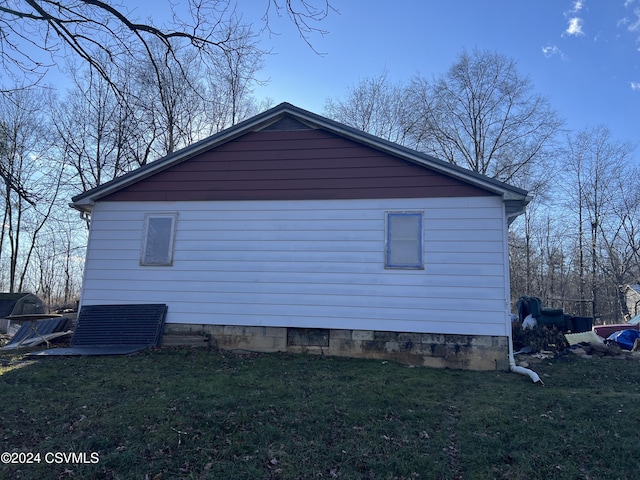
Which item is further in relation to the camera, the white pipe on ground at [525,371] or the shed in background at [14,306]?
the shed in background at [14,306]

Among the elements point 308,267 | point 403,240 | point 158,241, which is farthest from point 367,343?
point 158,241

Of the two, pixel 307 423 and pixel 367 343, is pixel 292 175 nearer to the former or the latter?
pixel 367 343

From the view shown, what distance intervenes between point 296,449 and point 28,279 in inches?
1005

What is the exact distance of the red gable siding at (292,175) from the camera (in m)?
7.99

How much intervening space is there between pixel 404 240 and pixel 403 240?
2cm

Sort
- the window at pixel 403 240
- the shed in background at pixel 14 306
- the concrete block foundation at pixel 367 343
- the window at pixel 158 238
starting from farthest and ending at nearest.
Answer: the shed in background at pixel 14 306 < the window at pixel 158 238 < the window at pixel 403 240 < the concrete block foundation at pixel 367 343

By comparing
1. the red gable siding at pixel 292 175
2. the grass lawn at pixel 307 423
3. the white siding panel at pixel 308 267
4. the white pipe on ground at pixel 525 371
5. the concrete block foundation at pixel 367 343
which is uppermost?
the red gable siding at pixel 292 175

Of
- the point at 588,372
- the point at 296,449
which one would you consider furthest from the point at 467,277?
the point at 296,449

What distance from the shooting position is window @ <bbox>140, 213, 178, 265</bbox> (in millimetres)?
8688

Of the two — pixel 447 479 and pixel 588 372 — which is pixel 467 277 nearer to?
pixel 588 372

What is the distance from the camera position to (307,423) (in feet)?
14.7

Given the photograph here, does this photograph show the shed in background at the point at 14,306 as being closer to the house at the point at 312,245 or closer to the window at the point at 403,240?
the house at the point at 312,245

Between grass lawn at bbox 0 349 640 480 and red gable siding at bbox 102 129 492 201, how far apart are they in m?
3.48

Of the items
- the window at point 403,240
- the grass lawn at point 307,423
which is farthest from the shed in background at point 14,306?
the window at point 403,240
